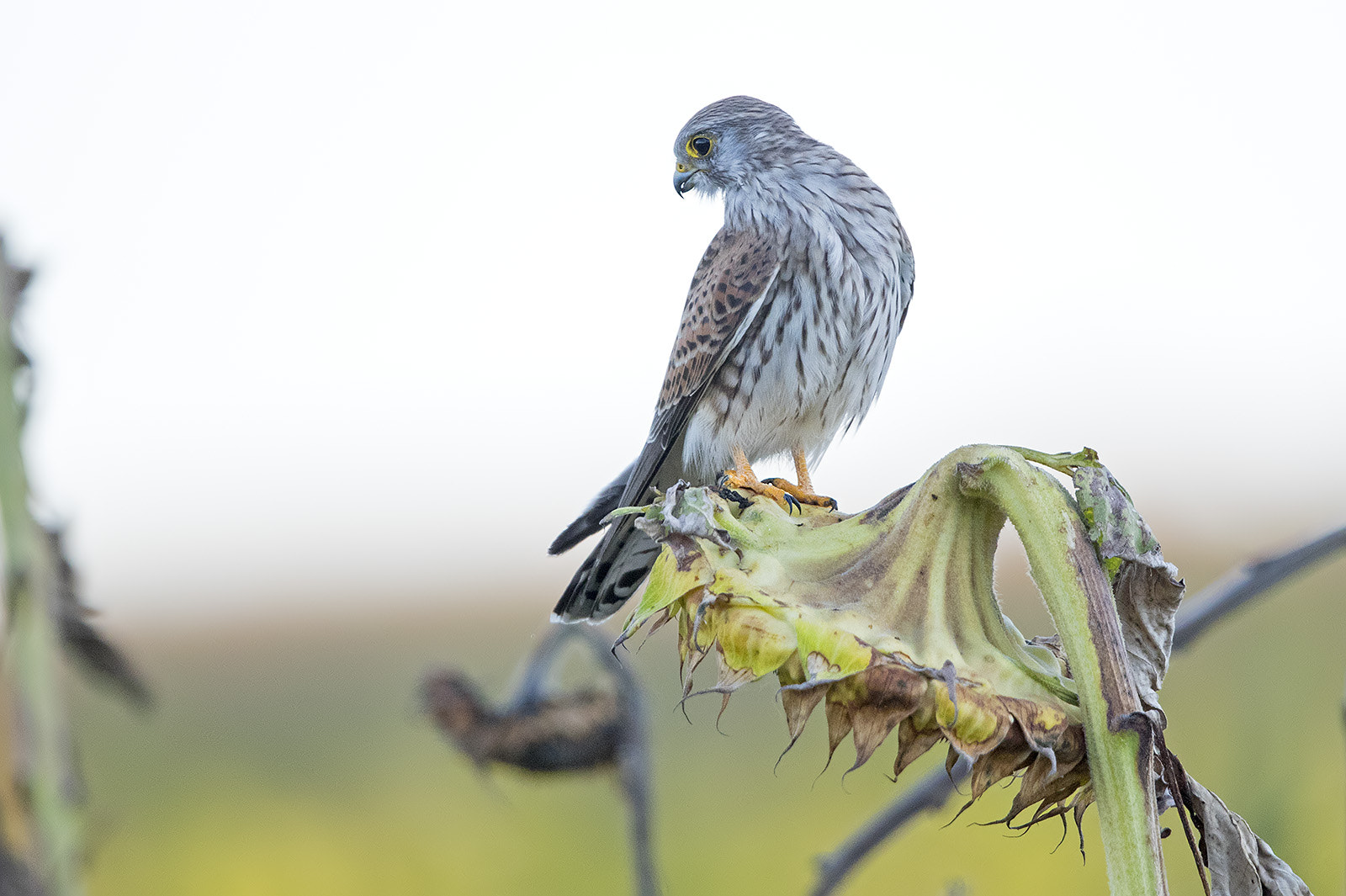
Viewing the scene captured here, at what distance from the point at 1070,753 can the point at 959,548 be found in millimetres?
240

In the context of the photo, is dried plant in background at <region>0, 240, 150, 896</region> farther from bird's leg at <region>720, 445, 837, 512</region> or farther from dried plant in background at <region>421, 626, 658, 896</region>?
dried plant in background at <region>421, 626, 658, 896</region>

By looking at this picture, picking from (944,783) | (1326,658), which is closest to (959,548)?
→ (944,783)

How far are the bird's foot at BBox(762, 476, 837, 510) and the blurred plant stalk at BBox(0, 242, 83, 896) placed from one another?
217 cm

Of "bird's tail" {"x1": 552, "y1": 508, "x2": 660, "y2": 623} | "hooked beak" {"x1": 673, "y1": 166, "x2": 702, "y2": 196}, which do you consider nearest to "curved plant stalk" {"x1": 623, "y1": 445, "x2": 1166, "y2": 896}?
"bird's tail" {"x1": 552, "y1": 508, "x2": 660, "y2": 623}

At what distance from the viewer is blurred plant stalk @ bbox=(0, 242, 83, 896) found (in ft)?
2.47

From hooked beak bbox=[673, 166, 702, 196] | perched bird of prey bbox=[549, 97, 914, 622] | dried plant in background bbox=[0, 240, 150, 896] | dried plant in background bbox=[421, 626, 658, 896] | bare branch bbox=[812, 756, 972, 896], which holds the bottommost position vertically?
bare branch bbox=[812, 756, 972, 896]

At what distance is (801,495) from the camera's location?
3.36m

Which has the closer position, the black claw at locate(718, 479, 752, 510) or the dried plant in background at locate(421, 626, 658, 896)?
the black claw at locate(718, 479, 752, 510)

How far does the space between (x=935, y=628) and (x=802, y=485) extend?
264cm

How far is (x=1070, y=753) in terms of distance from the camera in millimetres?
1129

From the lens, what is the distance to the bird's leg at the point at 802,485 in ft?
10.3

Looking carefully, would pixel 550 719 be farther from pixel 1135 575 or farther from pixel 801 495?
pixel 1135 575

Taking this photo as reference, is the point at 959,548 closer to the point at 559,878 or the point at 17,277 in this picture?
the point at 17,277

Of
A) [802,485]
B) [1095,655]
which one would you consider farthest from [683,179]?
[1095,655]
